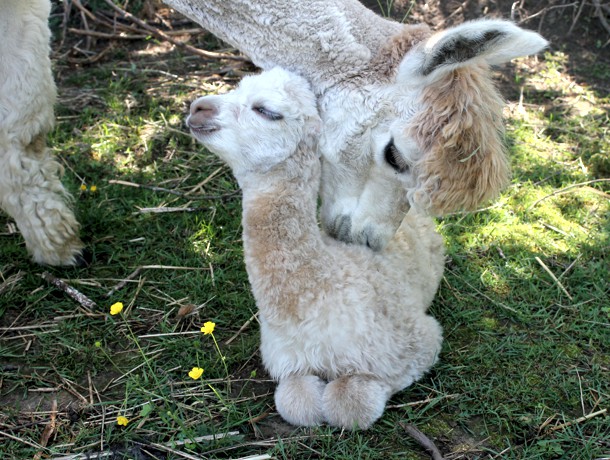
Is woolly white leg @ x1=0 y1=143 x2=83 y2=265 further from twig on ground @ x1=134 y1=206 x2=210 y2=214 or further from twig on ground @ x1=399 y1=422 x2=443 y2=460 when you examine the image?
twig on ground @ x1=399 y1=422 x2=443 y2=460

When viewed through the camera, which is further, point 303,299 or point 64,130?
point 64,130

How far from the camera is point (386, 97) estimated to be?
2.55m

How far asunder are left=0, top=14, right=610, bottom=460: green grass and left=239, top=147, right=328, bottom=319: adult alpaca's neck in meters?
0.45

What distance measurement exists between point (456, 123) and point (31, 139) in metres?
2.08

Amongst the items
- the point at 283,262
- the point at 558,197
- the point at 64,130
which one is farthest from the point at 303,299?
the point at 64,130

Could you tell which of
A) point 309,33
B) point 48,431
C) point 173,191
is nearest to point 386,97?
point 309,33

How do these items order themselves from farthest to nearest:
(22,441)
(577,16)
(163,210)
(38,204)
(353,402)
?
(577,16) → (163,210) → (38,204) → (22,441) → (353,402)

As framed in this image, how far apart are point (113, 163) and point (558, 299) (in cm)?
268

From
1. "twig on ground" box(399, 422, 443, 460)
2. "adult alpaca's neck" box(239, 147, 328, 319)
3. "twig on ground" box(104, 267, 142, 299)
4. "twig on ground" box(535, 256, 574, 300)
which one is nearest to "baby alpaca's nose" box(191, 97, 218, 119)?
"adult alpaca's neck" box(239, 147, 328, 319)

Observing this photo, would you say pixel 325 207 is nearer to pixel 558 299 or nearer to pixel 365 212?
pixel 365 212

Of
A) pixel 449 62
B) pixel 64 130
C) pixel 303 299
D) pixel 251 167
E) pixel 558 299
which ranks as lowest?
pixel 64 130

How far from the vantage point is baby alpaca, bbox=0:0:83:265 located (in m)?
3.26

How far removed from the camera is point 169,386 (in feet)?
9.20

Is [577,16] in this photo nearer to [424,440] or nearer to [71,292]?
[424,440]
